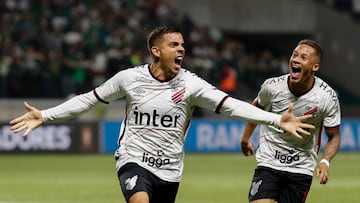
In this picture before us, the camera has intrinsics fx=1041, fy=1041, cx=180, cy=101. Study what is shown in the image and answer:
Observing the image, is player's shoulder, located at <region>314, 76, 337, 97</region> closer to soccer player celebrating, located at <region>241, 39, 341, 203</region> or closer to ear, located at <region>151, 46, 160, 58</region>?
soccer player celebrating, located at <region>241, 39, 341, 203</region>

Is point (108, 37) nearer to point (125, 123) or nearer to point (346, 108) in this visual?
Answer: point (346, 108)

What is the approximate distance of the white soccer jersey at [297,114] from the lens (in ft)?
32.1

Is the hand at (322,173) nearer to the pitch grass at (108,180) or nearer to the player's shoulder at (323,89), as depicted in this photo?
the player's shoulder at (323,89)

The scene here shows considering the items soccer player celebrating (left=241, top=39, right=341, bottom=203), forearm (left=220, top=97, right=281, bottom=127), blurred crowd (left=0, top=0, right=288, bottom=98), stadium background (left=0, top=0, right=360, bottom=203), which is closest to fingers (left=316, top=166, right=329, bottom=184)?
soccer player celebrating (left=241, top=39, right=341, bottom=203)

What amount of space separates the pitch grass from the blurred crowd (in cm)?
256

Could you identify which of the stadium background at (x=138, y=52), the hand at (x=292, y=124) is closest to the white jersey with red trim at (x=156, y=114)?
the hand at (x=292, y=124)

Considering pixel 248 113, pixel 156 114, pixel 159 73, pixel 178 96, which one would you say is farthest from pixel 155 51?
pixel 248 113

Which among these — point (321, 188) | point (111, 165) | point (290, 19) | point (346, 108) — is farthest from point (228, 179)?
point (290, 19)

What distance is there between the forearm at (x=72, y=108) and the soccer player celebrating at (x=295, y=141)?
6.21 feet

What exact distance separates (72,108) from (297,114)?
2.23 metres

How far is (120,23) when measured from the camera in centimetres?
3278

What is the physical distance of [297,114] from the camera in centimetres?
980

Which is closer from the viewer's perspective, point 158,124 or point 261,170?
point 158,124

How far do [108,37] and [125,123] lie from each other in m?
22.4
